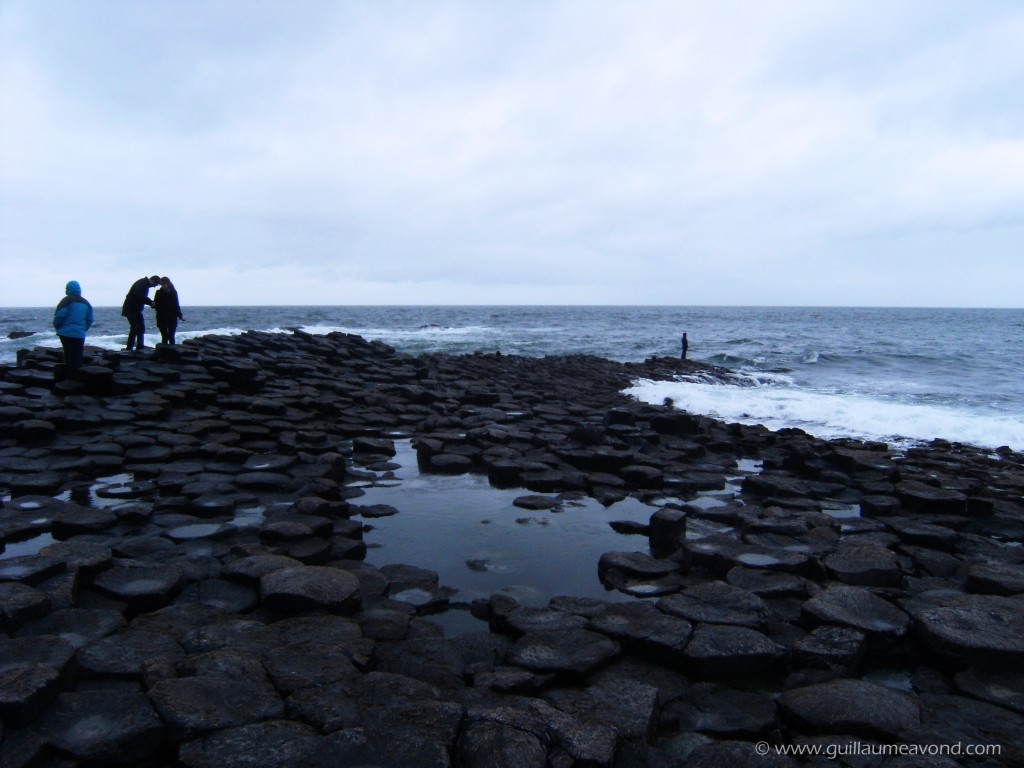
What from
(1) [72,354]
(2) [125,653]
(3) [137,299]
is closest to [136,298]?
(3) [137,299]

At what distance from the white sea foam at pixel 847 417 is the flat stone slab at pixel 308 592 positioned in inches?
437

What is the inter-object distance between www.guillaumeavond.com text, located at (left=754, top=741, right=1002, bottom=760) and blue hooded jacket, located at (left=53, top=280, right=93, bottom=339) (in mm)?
11836

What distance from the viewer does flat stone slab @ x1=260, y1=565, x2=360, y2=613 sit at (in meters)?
4.35

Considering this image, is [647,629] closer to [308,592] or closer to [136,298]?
[308,592]

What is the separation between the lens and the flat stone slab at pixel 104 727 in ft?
9.18

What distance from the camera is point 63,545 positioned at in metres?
5.10

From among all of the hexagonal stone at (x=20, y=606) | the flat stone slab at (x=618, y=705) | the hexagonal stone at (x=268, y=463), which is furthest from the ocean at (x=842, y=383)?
the hexagonal stone at (x=20, y=606)

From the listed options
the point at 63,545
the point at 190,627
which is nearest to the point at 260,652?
the point at 190,627

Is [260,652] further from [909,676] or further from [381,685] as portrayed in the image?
[909,676]

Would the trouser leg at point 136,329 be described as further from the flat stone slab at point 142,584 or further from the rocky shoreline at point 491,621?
the flat stone slab at point 142,584

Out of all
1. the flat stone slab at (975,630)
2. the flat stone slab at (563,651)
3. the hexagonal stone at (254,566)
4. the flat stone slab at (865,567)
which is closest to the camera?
the flat stone slab at (563,651)

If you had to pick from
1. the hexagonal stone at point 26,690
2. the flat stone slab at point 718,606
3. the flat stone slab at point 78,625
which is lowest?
the flat stone slab at point 718,606

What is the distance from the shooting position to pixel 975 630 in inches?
162

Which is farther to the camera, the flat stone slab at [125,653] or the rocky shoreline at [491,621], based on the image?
the flat stone slab at [125,653]
